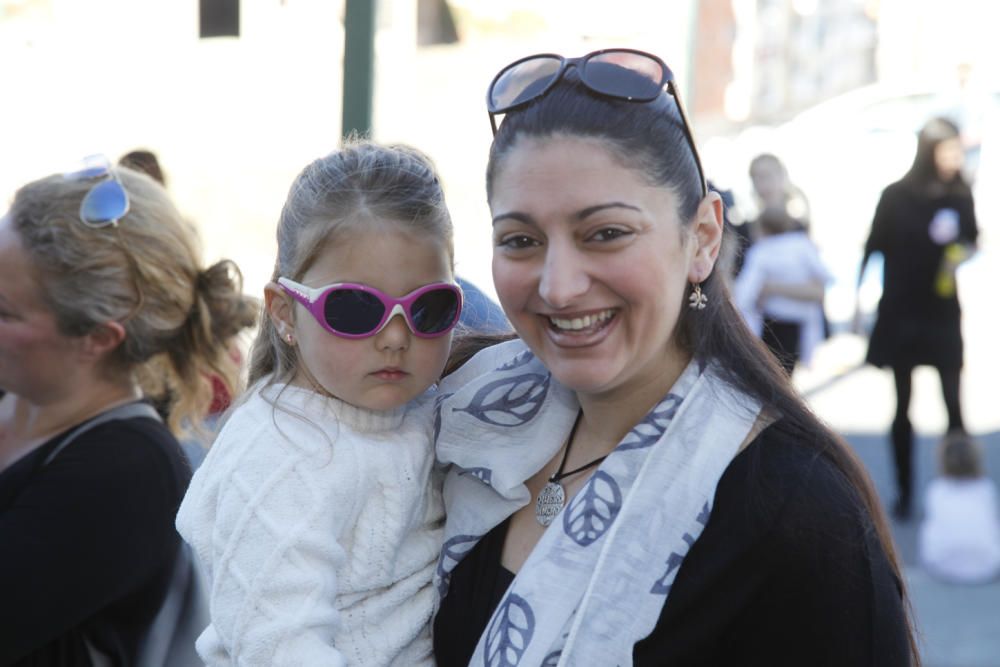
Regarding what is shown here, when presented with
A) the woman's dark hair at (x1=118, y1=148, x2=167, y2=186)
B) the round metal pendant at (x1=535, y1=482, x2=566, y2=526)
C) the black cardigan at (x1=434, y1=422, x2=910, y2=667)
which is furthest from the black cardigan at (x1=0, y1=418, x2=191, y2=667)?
the woman's dark hair at (x1=118, y1=148, x2=167, y2=186)

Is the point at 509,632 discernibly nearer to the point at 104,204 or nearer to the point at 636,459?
the point at 636,459

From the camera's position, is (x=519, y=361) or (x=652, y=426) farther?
(x=519, y=361)

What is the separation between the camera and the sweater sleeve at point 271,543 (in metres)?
1.93

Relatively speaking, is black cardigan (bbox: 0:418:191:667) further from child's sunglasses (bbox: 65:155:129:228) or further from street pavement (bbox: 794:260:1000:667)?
street pavement (bbox: 794:260:1000:667)

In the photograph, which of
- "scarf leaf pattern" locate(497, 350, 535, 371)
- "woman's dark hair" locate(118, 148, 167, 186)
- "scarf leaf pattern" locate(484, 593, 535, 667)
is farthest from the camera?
"woman's dark hair" locate(118, 148, 167, 186)

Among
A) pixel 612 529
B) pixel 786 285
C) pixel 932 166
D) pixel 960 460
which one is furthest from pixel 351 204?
pixel 932 166

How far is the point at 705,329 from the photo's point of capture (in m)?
2.11

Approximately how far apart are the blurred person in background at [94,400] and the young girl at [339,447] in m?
0.44

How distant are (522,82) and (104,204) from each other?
109cm

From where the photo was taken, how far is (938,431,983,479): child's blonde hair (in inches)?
246

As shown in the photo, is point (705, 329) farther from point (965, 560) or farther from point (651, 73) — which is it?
point (965, 560)

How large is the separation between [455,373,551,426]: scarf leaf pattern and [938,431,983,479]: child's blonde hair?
177 inches

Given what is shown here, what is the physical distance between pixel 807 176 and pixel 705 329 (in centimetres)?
1227

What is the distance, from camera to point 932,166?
287 inches
